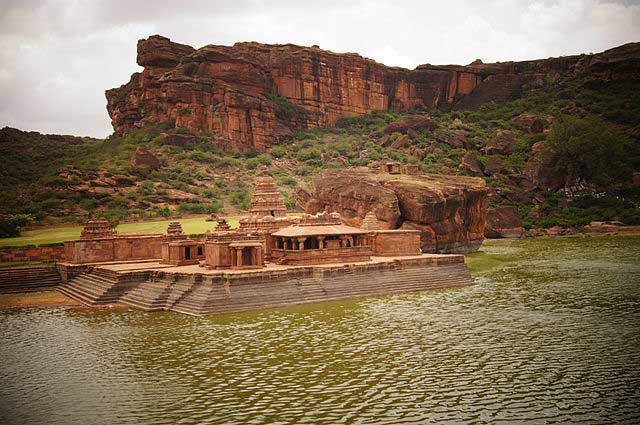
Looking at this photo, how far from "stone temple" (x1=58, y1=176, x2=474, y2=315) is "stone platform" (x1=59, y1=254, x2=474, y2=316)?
0.04 metres

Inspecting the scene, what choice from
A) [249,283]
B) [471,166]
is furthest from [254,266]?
[471,166]

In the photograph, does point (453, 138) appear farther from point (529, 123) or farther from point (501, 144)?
point (529, 123)

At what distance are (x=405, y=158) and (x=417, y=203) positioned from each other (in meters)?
26.0

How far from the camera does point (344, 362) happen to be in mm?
16625

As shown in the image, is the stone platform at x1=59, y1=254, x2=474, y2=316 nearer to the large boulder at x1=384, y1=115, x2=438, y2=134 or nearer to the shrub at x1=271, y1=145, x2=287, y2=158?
the shrub at x1=271, y1=145, x2=287, y2=158

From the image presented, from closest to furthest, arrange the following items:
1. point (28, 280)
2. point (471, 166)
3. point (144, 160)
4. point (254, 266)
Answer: point (254, 266), point (28, 280), point (144, 160), point (471, 166)

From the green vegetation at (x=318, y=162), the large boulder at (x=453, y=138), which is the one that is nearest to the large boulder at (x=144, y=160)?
the green vegetation at (x=318, y=162)

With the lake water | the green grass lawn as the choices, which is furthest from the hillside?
the lake water

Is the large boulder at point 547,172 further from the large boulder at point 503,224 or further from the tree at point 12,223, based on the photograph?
the tree at point 12,223

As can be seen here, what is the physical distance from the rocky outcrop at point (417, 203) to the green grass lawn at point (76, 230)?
640 cm

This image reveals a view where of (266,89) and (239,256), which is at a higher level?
(266,89)

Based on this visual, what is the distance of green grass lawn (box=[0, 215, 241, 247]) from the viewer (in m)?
34.7

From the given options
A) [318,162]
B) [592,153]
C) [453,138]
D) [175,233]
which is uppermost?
[453,138]

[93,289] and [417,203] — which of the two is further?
[417,203]
